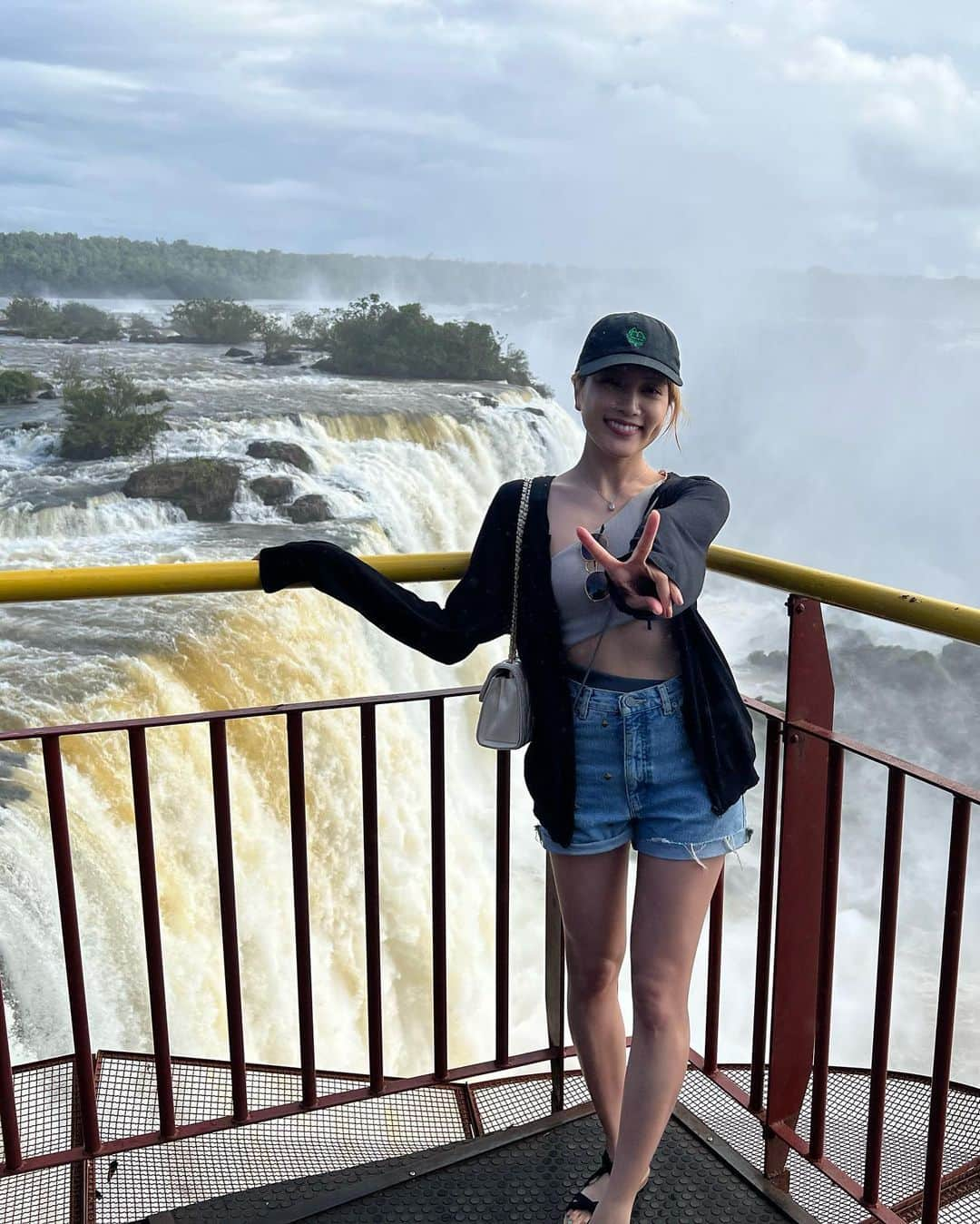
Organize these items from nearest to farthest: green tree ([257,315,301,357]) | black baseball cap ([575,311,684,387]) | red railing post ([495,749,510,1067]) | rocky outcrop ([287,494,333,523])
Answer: black baseball cap ([575,311,684,387])
red railing post ([495,749,510,1067])
rocky outcrop ([287,494,333,523])
green tree ([257,315,301,357])

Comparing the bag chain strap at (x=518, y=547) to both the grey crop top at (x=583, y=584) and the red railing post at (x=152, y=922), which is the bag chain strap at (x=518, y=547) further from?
the red railing post at (x=152, y=922)

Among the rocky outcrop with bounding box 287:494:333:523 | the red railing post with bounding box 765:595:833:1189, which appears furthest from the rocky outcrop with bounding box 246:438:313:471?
the red railing post with bounding box 765:595:833:1189

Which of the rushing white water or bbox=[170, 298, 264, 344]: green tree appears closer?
the rushing white water

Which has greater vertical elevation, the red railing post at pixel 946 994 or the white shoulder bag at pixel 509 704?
the white shoulder bag at pixel 509 704

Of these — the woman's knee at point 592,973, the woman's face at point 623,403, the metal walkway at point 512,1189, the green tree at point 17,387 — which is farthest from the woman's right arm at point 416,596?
the green tree at point 17,387

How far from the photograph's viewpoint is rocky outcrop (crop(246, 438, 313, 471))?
1549 cm

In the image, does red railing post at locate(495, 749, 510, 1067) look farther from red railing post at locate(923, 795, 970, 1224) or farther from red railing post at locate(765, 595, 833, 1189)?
red railing post at locate(923, 795, 970, 1224)

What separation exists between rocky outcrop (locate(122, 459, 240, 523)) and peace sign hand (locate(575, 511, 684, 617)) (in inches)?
528

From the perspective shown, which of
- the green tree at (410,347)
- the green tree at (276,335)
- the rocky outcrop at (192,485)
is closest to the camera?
the rocky outcrop at (192,485)

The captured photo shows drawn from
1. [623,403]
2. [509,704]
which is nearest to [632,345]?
[623,403]

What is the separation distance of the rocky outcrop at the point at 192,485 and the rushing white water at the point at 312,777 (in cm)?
21

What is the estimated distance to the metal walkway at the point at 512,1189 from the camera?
1880 mm

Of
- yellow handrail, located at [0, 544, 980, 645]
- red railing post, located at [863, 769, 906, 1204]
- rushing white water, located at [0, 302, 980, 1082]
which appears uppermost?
yellow handrail, located at [0, 544, 980, 645]

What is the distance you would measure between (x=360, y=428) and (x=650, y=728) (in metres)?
16.0
